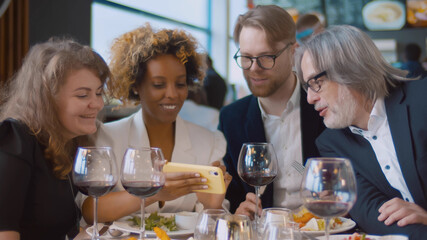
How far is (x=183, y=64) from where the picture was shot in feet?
7.43

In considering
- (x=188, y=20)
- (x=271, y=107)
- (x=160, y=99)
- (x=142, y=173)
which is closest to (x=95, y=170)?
(x=142, y=173)

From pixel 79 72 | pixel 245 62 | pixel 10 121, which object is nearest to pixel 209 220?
pixel 10 121

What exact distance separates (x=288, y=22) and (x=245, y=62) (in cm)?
34

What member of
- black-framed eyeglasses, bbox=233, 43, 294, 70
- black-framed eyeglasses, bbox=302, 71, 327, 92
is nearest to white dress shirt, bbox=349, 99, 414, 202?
black-framed eyeglasses, bbox=302, 71, 327, 92

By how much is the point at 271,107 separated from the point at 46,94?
4.09 feet

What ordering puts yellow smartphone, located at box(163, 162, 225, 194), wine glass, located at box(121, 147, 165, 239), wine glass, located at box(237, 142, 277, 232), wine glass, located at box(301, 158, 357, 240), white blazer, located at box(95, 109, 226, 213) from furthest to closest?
white blazer, located at box(95, 109, 226, 213), wine glass, located at box(237, 142, 277, 232), yellow smartphone, located at box(163, 162, 225, 194), wine glass, located at box(121, 147, 165, 239), wine glass, located at box(301, 158, 357, 240)

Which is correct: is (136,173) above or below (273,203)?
above

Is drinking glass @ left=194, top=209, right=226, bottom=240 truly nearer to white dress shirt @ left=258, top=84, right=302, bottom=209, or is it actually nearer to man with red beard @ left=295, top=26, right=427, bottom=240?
man with red beard @ left=295, top=26, right=427, bottom=240

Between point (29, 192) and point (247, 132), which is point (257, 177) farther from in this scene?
point (247, 132)

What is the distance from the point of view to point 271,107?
2.55 m

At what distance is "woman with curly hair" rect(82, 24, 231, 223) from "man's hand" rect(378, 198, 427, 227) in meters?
0.69

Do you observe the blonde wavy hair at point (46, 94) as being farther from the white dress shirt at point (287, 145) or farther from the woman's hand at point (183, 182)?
the white dress shirt at point (287, 145)

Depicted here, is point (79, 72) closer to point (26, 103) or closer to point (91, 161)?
point (26, 103)

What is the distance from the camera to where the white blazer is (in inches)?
84.8
